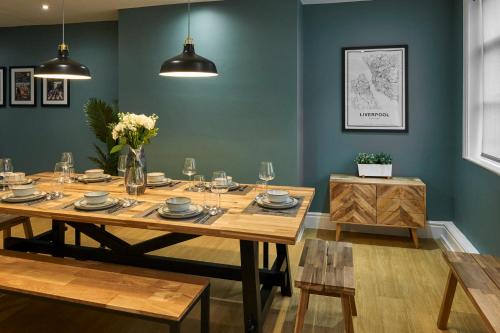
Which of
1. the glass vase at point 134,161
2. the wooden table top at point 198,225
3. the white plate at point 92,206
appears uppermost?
the glass vase at point 134,161

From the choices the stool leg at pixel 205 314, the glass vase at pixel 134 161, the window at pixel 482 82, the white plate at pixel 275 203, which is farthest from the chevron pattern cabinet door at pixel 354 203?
the stool leg at pixel 205 314

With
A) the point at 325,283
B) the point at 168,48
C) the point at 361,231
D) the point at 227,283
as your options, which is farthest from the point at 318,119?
the point at 325,283

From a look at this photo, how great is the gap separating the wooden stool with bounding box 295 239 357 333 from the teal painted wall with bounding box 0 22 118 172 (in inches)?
150

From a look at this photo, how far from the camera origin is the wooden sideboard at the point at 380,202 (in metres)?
3.49

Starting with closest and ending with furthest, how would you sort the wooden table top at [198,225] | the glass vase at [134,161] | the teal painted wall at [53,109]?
the wooden table top at [198,225]
the glass vase at [134,161]
the teal painted wall at [53,109]

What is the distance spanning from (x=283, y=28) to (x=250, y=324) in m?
2.89

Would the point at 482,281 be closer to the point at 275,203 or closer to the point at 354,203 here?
the point at 275,203

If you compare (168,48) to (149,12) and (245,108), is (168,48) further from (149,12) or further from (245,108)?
(245,108)

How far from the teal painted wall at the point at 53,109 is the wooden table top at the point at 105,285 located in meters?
3.21

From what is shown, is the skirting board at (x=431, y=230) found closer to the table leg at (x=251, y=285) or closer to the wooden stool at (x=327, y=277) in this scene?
the wooden stool at (x=327, y=277)

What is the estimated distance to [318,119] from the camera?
4.09m

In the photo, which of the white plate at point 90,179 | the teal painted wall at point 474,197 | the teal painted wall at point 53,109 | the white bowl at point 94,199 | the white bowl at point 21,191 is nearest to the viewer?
the white bowl at point 94,199

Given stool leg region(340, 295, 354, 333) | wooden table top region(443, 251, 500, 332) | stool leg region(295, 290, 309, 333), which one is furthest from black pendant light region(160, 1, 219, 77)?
wooden table top region(443, 251, 500, 332)

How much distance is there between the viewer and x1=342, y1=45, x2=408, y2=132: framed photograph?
12.6 feet
